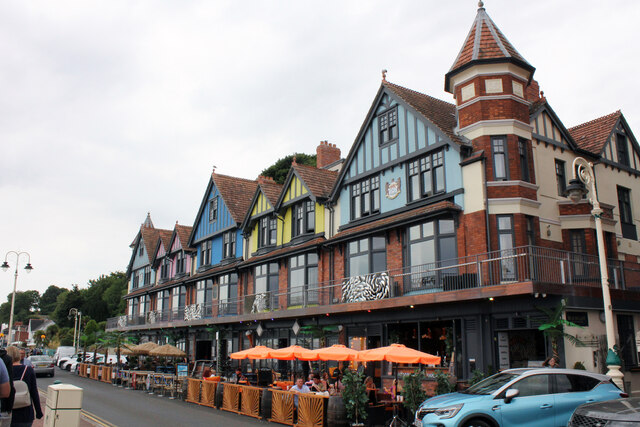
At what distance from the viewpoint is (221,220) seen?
35125 mm

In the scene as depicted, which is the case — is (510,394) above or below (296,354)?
below

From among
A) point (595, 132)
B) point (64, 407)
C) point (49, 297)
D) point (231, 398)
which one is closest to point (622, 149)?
point (595, 132)

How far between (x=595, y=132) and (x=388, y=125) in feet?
29.6

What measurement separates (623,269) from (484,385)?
33.7 feet

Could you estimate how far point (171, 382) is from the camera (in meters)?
24.6

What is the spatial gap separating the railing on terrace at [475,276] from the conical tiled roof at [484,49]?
6.74 m

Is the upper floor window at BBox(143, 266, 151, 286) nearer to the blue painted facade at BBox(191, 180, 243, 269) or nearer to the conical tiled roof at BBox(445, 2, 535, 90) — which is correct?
the blue painted facade at BBox(191, 180, 243, 269)

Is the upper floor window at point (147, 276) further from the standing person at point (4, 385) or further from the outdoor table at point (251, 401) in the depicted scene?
the standing person at point (4, 385)

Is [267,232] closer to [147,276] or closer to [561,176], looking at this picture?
[561,176]

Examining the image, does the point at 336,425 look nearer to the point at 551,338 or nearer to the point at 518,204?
the point at 551,338

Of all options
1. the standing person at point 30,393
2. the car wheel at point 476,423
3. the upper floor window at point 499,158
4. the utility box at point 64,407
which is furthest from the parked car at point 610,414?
the upper floor window at point 499,158

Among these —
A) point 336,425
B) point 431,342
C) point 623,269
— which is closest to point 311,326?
point 431,342

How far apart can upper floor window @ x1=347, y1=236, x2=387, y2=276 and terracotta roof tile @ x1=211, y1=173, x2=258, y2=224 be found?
11142 millimetres

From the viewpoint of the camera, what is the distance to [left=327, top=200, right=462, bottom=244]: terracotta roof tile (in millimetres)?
19214
